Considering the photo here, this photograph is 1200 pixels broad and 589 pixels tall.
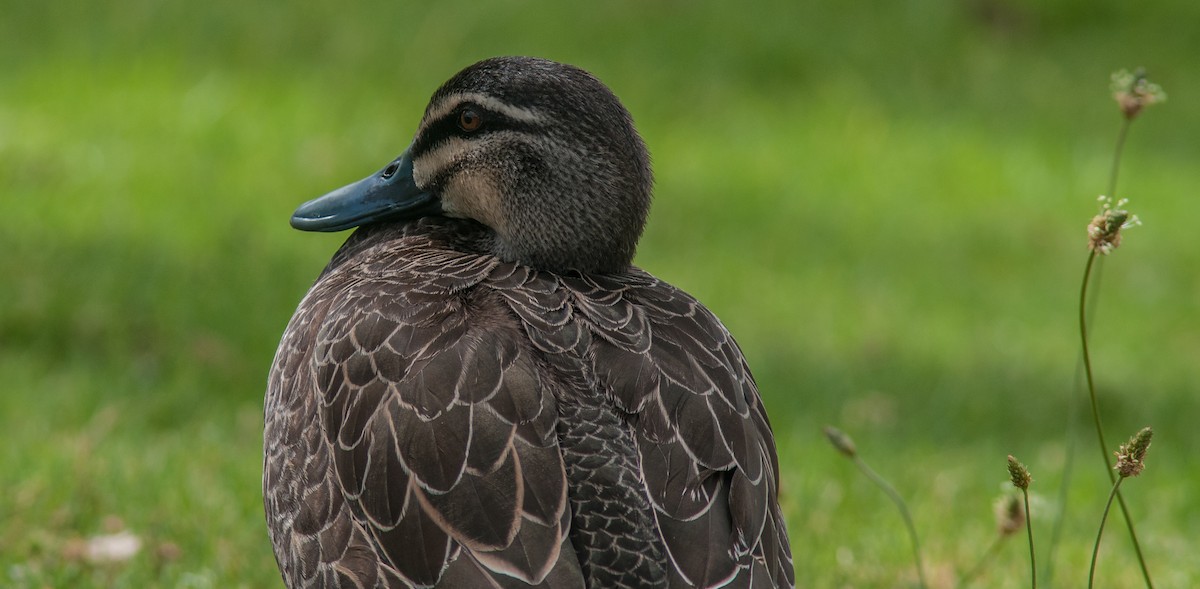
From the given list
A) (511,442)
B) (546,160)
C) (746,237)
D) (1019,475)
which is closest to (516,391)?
(511,442)

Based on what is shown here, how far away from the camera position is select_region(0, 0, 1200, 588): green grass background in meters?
5.46

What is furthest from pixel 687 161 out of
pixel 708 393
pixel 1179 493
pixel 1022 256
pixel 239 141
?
pixel 708 393

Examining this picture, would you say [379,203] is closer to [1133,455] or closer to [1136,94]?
[1136,94]

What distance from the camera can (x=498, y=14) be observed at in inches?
450

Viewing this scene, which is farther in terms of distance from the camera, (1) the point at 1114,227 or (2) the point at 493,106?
(2) the point at 493,106

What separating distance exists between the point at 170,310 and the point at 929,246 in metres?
5.15

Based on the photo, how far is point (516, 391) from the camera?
11.2 feet

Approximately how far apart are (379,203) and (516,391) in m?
1.19

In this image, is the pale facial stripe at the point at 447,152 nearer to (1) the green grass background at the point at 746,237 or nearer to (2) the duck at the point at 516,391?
(2) the duck at the point at 516,391

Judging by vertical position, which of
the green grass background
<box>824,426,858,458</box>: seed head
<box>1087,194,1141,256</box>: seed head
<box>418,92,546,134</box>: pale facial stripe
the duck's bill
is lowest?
the green grass background

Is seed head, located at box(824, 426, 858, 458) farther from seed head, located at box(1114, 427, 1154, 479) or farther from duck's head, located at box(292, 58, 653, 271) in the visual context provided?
seed head, located at box(1114, 427, 1154, 479)

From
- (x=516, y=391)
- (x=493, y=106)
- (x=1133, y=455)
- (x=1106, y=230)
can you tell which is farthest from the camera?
(x=493, y=106)

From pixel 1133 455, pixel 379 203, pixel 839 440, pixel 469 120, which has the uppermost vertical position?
pixel 469 120

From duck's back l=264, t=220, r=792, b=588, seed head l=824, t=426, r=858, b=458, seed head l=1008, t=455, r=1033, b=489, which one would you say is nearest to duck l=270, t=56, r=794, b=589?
duck's back l=264, t=220, r=792, b=588
